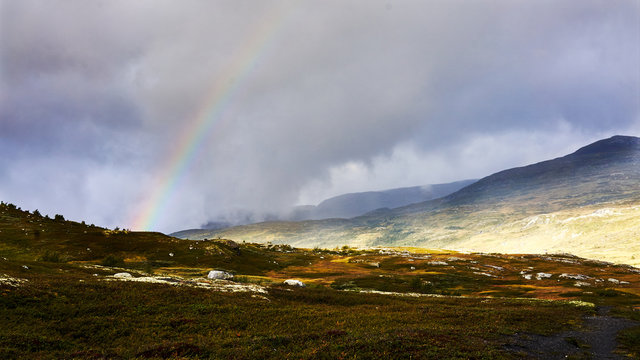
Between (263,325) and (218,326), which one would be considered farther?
(263,325)

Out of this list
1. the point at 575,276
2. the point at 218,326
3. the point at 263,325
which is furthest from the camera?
the point at 575,276

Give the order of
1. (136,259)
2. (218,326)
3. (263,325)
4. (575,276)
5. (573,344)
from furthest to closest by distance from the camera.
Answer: (575,276)
(136,259)
(263,325)
(573,344)
(218,326)

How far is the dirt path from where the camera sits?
2231 cm

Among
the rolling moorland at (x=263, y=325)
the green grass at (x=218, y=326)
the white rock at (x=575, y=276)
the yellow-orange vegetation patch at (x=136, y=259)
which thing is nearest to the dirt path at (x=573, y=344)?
the rolling moorland at (x=263, y=325)

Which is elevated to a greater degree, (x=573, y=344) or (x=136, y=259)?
(x=136, y=259)

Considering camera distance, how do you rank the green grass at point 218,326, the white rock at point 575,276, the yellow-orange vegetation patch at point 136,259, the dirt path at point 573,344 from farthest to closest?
1. the white rock at point 575,276
2. the yellow-orange vegetation patch at point 136,259
3. the dirt path at point 573,344
4. the green grass at point 218,326

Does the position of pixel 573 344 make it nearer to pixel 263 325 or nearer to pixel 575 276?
pixel 263 325

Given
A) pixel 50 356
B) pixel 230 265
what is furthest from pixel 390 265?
pixel 50 356

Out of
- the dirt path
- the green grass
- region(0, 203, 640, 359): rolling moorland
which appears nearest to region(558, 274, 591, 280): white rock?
region(0, 203, 640, 359): rolling moorland

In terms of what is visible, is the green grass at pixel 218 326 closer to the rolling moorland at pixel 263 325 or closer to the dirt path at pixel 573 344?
the rolling moorland at pixel 263 325

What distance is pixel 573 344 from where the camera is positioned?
83.0 feet

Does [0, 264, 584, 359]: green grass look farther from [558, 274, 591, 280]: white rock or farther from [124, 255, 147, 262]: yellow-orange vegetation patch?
[558, 274, 591, 280]: white rock

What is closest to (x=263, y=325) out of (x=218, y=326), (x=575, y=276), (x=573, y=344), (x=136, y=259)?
(x=218, y=326)

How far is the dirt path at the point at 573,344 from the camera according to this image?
73.2 feet
